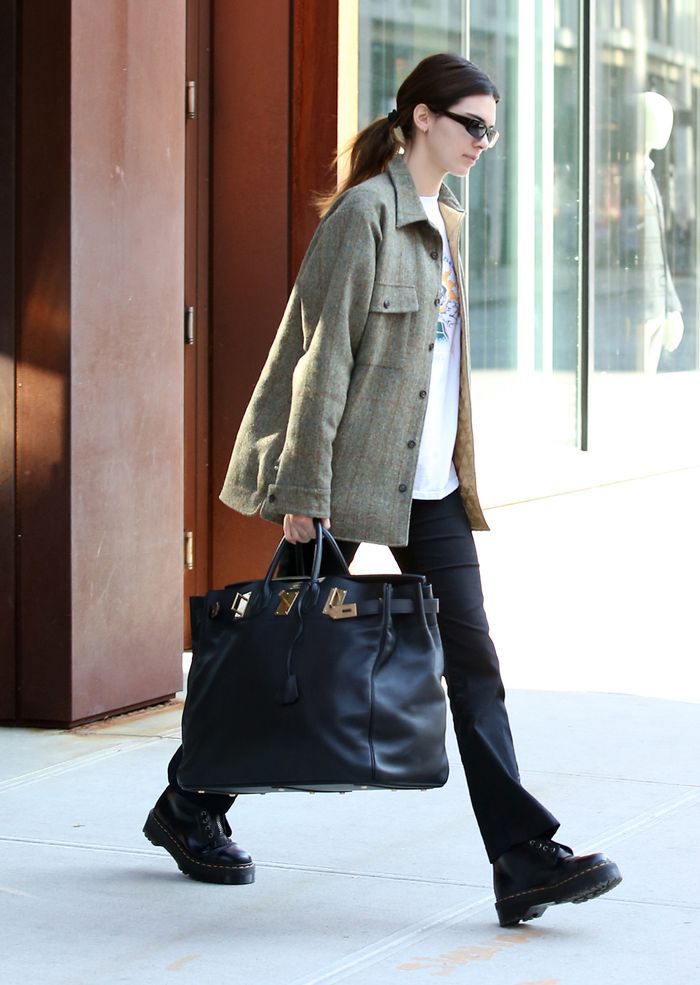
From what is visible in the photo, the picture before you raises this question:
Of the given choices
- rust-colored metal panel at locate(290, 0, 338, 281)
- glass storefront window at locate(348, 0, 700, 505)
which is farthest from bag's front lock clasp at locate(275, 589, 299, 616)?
glass storefront window at locate(348, 0, 700, 505)

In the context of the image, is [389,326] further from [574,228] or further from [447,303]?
[574,228]

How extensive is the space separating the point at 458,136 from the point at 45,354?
2236mm

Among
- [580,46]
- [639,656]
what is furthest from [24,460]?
[580,46]

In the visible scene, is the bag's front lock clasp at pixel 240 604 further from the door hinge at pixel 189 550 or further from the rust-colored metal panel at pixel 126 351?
the door hinge at pixel 189 550

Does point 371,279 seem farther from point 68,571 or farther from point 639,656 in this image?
point 639,656

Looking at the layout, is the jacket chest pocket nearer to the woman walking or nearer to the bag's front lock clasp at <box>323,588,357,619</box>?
the woman walking

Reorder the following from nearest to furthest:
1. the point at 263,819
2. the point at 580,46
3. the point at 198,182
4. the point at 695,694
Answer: the point at 263,819 → the point at 695,694 → the point at 198,182 → the point at 580,46

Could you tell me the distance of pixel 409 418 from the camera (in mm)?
3797

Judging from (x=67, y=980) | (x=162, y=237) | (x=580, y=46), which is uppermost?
(x=580, y=46)

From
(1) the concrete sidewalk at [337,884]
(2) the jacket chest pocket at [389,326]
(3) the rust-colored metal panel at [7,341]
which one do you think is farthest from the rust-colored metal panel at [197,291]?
(2) the jacket chest pocket at [389,326]

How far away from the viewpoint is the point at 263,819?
4715 millimetres

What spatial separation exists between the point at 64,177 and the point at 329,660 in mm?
2640

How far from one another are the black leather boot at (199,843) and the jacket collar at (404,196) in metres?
1.44

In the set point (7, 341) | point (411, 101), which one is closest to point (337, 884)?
point (411, 101)
